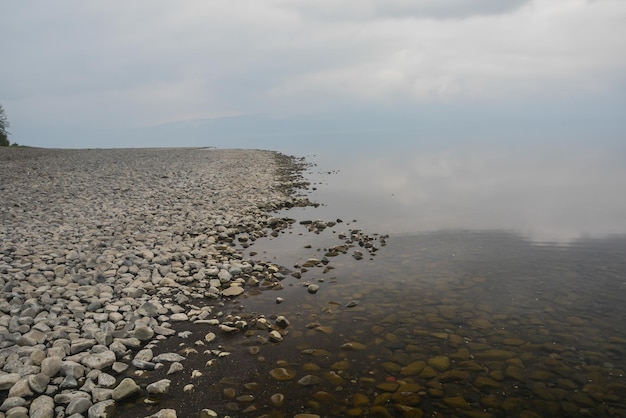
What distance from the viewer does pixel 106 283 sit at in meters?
9.85

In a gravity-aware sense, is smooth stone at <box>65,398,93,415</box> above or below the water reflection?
below

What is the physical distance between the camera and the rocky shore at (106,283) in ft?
20.6

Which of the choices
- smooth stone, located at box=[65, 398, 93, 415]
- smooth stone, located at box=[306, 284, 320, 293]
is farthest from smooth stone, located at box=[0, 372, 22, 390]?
smooth stone, located at box=[306, 284, 320, 293]

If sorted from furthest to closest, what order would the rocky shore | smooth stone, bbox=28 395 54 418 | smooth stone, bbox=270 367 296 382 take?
smooth stone, bbox=270 367 296 382 < the rocky shore < smooth stone, bbox=28 395 54 418

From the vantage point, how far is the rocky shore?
6.27 m

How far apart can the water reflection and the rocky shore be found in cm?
797

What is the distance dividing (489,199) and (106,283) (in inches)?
1053

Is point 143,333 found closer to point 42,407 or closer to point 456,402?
point 42,407

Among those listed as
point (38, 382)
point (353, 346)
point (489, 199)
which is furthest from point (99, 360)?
point (489, 199)

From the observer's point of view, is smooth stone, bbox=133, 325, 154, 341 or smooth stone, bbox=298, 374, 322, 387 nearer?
smooth stone, bbox=298, 374, 322, 387

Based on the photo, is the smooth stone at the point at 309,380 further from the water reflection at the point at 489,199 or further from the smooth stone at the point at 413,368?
the water reflection at the point at 489,199

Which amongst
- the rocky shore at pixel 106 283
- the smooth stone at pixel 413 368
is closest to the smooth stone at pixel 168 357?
the rocky shore at pixel 106 283

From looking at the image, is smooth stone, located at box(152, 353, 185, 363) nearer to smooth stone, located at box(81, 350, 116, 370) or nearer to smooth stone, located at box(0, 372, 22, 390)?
smooth stone, located at box(81, 350, 116, 370)

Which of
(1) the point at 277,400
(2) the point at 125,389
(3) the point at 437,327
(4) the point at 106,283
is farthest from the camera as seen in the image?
(4) the point at 106,283
